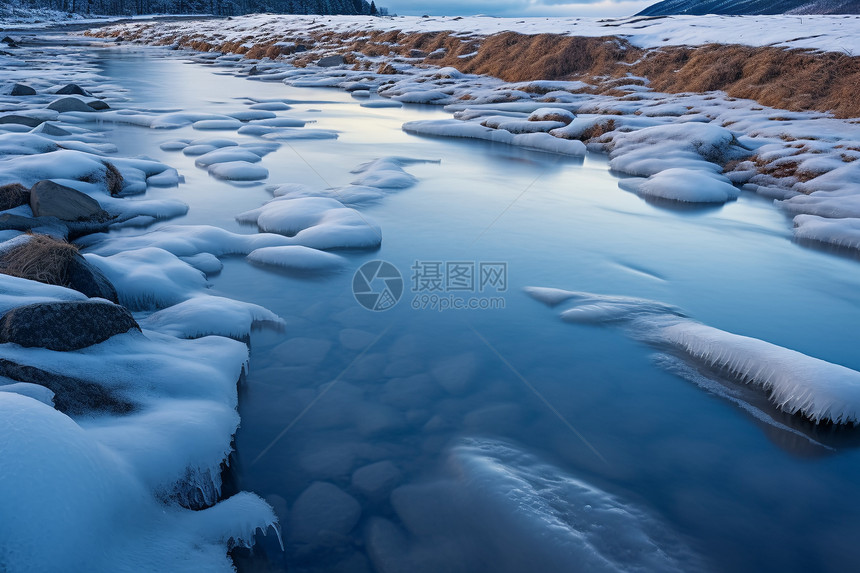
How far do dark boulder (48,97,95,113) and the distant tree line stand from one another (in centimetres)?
6873

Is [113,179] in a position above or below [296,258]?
above

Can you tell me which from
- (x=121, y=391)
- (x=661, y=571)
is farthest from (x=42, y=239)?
(x=661, y=571)

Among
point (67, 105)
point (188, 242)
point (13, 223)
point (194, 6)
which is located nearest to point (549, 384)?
point (188, 242)

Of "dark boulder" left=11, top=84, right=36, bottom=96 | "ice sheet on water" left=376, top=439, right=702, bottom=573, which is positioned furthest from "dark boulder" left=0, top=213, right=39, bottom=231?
"dark boulder" left=11, top=84, right=36, bottom=96

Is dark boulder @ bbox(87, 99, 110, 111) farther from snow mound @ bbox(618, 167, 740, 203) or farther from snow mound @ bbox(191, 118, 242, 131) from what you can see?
snow mound @ bbox(618, 167, 740, 203)

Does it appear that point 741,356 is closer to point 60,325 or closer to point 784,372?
point 784,372

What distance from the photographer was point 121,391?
269 cm

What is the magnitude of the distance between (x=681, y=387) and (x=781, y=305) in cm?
200

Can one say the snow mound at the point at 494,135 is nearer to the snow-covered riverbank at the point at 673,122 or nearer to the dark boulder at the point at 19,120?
the snow-covered riverbank at the point at 673,122

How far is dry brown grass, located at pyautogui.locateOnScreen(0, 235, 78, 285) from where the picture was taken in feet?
11.9

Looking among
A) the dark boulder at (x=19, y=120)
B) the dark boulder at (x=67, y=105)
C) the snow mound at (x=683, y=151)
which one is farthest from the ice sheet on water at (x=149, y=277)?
the dark boulder at (x=67, y=105)

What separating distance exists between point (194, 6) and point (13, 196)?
320ft

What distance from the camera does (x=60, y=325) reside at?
2.83 metres
